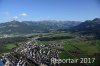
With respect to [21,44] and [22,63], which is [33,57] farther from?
[21,44]

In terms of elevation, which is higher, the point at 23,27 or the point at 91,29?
the point at 91,29

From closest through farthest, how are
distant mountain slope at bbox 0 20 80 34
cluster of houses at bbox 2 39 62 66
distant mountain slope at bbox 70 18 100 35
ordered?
cluster of houses at bbox 2 39 62 66 → distant mountain slope at bbox 70 18 100 35 → distant mountain slope at bbox 0 20 80 34

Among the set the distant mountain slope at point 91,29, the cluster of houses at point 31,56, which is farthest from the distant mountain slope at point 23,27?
the cluster of houses at point 31,56

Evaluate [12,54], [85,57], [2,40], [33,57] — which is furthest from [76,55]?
[2,40]

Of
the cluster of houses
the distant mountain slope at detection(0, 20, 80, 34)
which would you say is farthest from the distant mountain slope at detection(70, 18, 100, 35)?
the distant mountain slope at detection(0, 20, 80, 34)

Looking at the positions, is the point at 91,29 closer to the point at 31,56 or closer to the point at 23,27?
the point at 31,56

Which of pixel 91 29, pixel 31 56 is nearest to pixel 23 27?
pixel 91 29

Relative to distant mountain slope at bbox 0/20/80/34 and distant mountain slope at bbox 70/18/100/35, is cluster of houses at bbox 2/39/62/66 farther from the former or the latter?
distant mountain slope at bbox 0/20/80/34

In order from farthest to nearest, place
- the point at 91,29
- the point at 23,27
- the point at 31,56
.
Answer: the point at 23,27 → the point at 91,29 → the point at 31,56

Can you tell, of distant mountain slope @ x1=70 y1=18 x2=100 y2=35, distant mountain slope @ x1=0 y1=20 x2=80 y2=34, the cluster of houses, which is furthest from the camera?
distant mountain slope @ x1=0 y1=20 x2=80 y2=34
